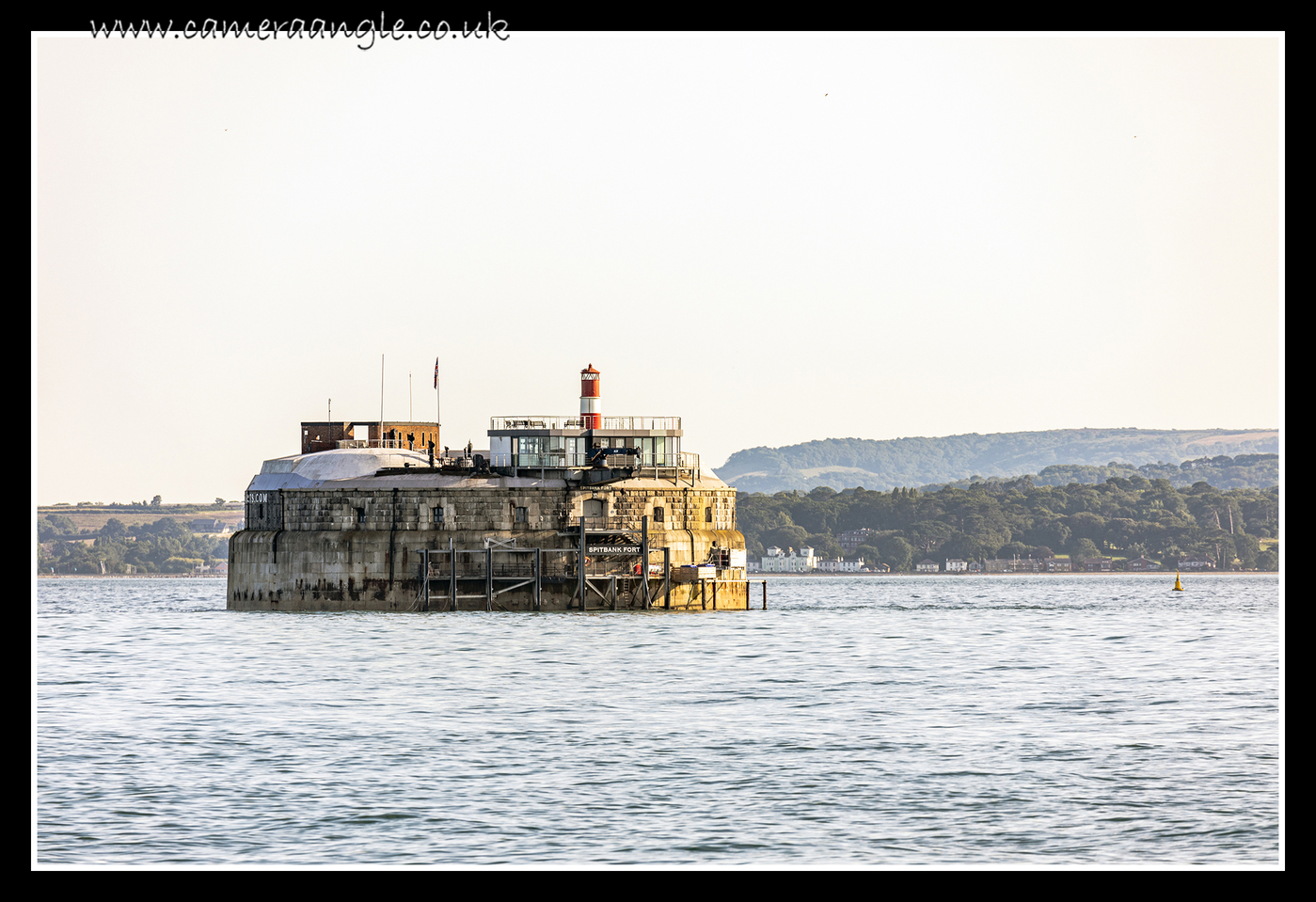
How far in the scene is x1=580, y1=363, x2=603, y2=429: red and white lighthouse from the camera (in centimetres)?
8712

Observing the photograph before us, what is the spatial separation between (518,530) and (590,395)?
27.9 ft

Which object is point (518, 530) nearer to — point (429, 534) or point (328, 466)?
point (429, 534)

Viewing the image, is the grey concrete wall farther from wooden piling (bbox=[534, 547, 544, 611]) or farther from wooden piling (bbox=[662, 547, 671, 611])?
wooden piling (bbox=[662, 547, 671, 611])

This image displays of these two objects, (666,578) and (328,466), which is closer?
(666,578)

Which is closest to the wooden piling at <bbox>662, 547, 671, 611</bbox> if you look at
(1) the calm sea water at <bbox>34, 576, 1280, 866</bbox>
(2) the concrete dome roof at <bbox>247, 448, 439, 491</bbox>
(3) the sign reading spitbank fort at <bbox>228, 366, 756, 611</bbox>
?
(3) the sign reading spitbank fort at <bbox>228, 366, 756, 611</bbox>

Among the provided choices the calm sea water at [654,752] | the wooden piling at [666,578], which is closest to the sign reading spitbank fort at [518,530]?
the wooden piling at [666,578]

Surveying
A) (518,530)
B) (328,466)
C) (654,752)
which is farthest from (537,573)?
(654,752)

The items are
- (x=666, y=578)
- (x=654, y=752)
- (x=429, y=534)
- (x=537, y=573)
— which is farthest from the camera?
(x=429, y=534)

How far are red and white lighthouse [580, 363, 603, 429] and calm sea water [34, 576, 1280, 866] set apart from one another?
21.1 meters

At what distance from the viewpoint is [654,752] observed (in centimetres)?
3497

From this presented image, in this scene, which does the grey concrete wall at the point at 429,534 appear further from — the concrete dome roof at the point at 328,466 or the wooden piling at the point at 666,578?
the concrete dome roof at the point at 328,466

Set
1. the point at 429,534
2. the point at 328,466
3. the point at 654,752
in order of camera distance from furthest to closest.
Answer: the point at 328,466, the point at 429,534, the point at 654,752

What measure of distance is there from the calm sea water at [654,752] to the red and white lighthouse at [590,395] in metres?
21.1
